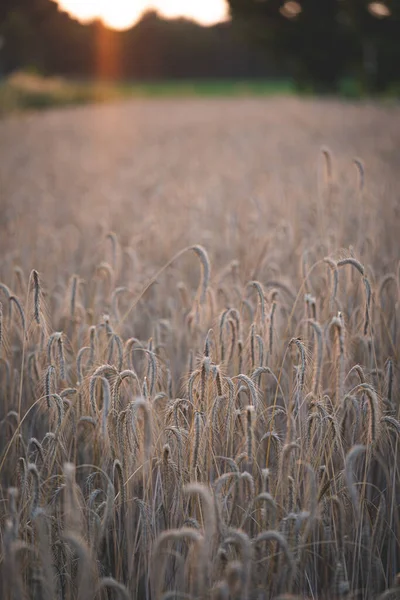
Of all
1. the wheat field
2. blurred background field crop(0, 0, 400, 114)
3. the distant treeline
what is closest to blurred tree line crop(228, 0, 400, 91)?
blurred background field crop(0, 0, 400, 114)

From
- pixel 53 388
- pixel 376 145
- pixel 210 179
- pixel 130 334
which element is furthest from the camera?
pixel 376 145

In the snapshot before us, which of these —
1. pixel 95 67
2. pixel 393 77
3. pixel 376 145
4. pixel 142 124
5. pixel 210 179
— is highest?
pixel 95 67

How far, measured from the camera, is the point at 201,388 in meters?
1.50

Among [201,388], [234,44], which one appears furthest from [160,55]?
[201,388]

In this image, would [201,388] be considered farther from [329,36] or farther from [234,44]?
[234,44]

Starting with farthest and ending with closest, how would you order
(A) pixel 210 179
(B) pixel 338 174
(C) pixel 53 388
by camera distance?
(A) pixel 210 179, (B) pixel 338 174, (C) pixel 53 388

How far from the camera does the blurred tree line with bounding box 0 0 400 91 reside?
86.7 feet

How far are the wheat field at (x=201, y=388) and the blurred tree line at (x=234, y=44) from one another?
21.7 meters

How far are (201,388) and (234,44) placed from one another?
67948 mm

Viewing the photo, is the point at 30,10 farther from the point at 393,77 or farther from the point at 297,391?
the point at 297,391

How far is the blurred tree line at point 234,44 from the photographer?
86.7ft

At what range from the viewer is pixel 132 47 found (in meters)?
64.2

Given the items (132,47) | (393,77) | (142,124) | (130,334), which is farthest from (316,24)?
(132,47)

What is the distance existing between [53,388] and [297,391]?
2.43 feet
